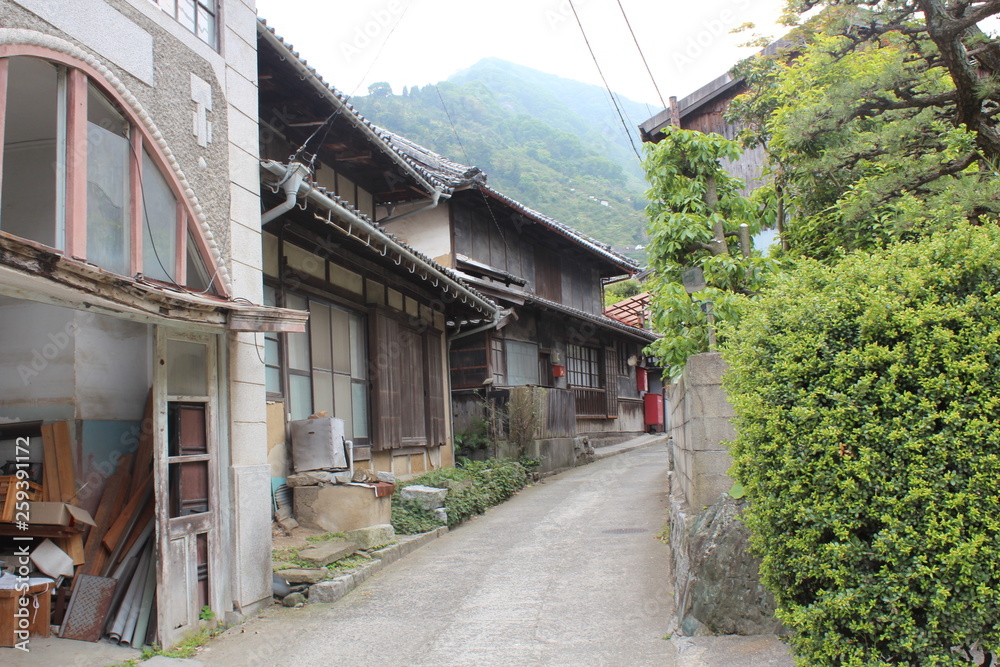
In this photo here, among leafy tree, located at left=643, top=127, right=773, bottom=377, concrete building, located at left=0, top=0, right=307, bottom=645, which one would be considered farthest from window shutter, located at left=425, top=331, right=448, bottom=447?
concrete building, located at left=0, top=0, right=307, bottom=645

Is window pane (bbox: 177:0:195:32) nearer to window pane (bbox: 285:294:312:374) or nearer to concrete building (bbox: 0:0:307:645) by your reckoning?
concrete building (bbox: 0:0:307:645)

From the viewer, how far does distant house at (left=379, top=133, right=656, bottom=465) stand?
17000 millimetres

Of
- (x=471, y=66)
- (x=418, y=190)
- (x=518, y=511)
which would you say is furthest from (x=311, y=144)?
(x=471, y=66)

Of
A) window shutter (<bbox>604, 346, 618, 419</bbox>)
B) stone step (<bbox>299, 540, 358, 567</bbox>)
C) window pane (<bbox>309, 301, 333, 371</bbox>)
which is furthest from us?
window shutter (<bbox>604, 346, 618, 419</bbox>)

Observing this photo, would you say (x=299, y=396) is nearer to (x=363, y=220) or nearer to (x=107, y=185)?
(x=363, y=220)

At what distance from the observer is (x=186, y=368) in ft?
21.0

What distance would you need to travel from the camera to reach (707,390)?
6.21 metres

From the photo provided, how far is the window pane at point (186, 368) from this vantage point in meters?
6.22

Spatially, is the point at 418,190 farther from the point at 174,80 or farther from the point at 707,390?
the point at 707,390

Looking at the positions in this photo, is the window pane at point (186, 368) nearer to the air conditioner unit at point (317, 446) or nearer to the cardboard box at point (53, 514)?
the cardboard box at point (53, 514)

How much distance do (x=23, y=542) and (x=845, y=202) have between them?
7653 millimetres

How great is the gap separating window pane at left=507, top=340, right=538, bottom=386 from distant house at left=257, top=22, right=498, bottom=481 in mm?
3761

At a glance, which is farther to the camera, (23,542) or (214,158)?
(214,158)

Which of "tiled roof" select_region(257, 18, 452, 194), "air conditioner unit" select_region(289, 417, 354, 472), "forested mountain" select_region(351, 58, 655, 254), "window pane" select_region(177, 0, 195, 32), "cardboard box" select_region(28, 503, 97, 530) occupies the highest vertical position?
"forested mountain" select_region(351, 58, 655, 254)
